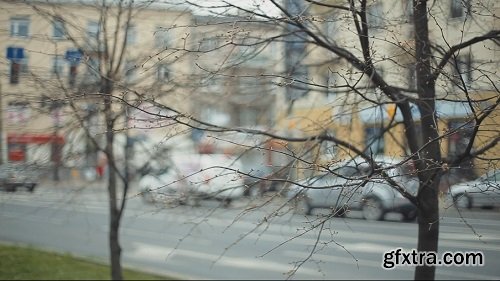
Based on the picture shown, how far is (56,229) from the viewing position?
10000mm

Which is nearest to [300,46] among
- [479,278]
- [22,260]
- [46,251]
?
[479,278]

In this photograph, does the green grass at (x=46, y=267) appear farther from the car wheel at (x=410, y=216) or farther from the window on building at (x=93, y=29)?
the car wheel at (x=410, y=216)

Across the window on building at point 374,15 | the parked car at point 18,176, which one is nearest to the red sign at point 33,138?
the parked car at point 18,176

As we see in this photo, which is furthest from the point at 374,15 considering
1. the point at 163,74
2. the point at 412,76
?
the point at 163,74

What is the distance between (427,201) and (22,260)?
5818 mm

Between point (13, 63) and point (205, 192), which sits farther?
point (13, 63)

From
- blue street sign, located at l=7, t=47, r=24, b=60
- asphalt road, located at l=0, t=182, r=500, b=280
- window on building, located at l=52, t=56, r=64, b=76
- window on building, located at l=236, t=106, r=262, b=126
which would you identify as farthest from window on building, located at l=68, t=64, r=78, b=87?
window on building, located at l=236, t=106, r=262, b=126

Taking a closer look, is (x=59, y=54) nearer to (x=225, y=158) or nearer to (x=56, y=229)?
(x=225, y=158)

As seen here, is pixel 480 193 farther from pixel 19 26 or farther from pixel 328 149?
pixel 19 26

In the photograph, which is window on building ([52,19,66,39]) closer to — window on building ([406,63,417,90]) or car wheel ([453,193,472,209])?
window on building ([406,63,417,90])

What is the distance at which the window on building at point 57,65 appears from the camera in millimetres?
5720

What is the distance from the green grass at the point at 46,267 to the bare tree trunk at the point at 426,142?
456cm

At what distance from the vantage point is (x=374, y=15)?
4.41 m

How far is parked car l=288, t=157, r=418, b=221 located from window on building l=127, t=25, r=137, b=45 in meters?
3.31
